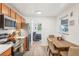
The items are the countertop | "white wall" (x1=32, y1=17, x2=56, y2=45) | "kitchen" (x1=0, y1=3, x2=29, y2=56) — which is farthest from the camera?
"white wall" (x1=32, y1=17, x2=56, y2=45)

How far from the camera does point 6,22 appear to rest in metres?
1.99

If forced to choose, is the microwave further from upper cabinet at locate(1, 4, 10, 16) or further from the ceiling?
the ceiling

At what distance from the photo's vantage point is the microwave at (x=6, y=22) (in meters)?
1.87

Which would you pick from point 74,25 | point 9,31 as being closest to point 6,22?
point 9,31

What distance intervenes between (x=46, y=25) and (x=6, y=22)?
67cm

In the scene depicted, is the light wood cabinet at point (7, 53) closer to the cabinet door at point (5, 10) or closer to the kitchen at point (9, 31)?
the kitchen at point (9, 31)

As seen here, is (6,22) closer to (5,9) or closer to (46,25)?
(5,9)

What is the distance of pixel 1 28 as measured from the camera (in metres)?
2.01

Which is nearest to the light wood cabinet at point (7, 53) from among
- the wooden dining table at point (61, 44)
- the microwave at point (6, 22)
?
the microwave at point (6, 22)

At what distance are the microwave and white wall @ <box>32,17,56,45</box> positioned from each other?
1.34 ft

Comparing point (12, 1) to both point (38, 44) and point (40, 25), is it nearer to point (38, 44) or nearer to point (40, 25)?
point (40, 25)

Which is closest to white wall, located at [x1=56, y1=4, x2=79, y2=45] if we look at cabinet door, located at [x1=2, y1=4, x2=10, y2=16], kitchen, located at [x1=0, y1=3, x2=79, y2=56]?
kitchen, located at [x1=0, y1=3, x2=79, y2=56]

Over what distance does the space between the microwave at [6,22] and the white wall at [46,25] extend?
409 mm

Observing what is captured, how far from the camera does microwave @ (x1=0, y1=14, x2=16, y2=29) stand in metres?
1.87
